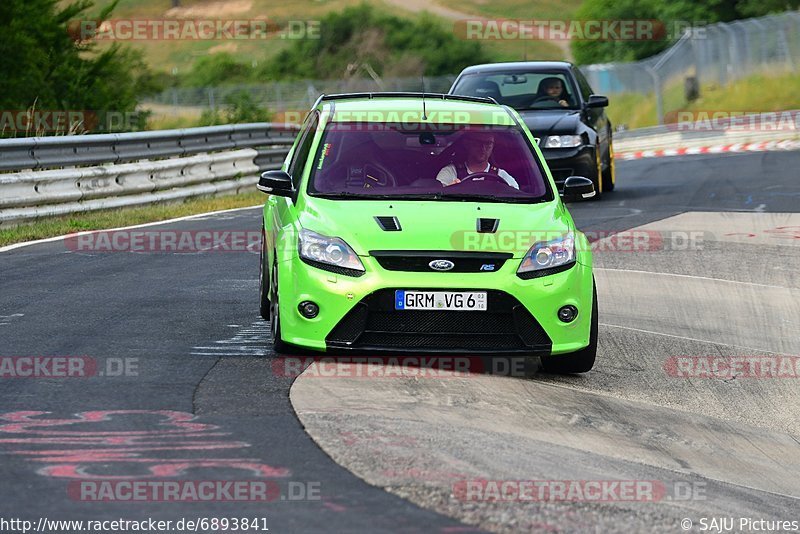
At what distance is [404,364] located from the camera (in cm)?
868

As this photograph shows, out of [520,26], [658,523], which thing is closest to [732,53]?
[658,523]

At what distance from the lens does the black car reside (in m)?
18.5

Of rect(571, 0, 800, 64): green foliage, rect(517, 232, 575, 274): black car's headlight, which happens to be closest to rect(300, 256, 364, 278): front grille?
rect(517, 232, 575, 274): black car's headlight

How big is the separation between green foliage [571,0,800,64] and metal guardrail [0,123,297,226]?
53214mm

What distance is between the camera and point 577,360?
29.1ft

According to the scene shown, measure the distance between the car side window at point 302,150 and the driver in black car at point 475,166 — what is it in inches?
37.3

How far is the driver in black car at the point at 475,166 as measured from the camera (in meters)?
9.42

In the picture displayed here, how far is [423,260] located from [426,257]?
0.02 meters

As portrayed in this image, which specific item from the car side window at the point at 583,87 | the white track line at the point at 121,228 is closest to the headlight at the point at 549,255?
the white track line at the point at 121,228

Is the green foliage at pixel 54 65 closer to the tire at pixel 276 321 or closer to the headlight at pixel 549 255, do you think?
the tire at pixel 276 321

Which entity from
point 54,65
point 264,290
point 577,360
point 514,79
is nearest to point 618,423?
point 577,360

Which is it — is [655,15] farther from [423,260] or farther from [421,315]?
[421,315]

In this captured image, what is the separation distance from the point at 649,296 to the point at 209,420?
6023 mm

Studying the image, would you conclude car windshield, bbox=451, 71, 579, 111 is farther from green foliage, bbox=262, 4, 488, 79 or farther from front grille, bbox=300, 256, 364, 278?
green foliage, bbox=262, 4, 488, 79
